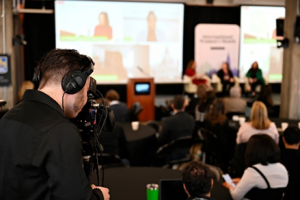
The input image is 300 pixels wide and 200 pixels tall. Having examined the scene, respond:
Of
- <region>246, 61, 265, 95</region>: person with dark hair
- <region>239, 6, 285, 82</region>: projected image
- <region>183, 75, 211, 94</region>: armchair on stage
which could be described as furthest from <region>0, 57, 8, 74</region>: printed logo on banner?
<region>239, 6, 285, 82</region>: projected image

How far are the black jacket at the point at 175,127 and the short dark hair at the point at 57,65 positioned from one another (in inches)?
139

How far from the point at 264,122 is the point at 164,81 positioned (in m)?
6.95

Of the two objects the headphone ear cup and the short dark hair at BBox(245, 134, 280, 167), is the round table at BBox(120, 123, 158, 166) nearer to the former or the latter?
the short dark hair at BBox(245, 134, 280, 167)

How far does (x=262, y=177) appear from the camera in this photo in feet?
10.3

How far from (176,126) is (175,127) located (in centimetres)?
2

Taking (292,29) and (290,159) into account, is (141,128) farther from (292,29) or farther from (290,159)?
(292,29)

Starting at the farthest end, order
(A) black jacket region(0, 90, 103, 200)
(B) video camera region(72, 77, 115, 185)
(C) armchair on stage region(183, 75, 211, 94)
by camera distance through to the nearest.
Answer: (C) armchair on stage region(183, 75, 211, 94) → (B) video camera region(72, 77, 115, 185) → (A) black jacket region(0, 90, 103, 200)

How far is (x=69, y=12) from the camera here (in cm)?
1072

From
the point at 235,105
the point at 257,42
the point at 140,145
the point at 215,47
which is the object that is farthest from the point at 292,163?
the point at 257,42

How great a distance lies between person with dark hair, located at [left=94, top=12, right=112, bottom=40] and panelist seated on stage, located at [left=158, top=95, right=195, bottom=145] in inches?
242

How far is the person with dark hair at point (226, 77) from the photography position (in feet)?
37.9

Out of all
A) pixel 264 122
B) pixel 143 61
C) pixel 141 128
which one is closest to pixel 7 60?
pixel 141 128

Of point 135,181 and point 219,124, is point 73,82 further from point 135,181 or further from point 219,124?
point 219,124

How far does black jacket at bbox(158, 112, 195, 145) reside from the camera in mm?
5250
